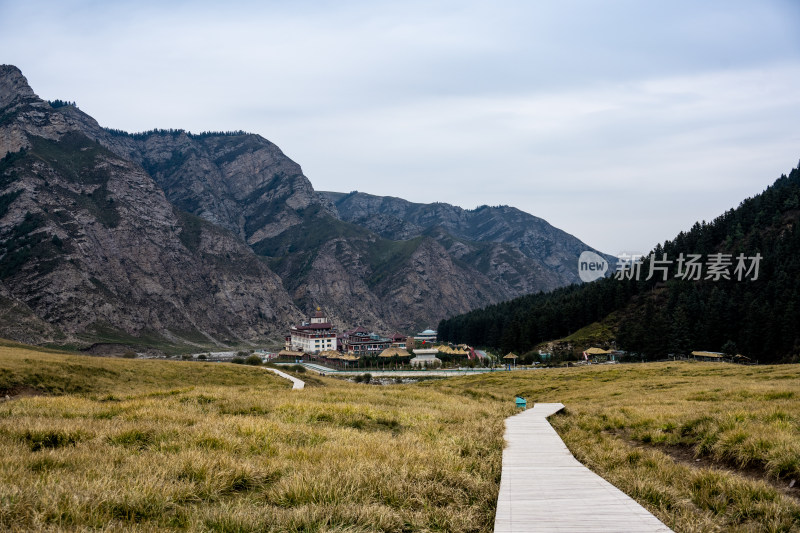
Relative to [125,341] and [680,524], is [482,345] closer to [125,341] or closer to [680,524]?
[125,341]

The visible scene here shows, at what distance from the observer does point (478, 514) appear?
709 cm

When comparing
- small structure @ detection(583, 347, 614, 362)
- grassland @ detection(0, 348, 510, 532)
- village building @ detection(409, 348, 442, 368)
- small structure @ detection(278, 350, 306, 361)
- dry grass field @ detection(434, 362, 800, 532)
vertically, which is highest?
grassland @ detection(0, 348, 510, 532)

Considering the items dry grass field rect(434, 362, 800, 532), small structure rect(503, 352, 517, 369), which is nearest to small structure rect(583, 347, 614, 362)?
small structure rect(503, 352, 517, 369)

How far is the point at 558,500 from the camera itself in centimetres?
780

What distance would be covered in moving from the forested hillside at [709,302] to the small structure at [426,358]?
2280cm

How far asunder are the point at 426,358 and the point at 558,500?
139732mm

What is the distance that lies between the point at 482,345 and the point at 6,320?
162885 millimetres

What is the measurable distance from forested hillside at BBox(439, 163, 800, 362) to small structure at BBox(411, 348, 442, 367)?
2280cm

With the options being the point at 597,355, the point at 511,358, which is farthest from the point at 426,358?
the point at 597,355

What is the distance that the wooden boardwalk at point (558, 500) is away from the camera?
656 centimetres

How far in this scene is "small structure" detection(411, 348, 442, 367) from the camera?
13738 centimetres

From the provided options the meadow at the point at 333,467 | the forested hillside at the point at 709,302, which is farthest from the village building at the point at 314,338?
the meadow at the point at 333,467

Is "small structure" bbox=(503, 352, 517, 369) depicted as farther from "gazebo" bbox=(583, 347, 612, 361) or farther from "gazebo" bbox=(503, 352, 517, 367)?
"gazebo" bbox=(583, 347, 612, 361)

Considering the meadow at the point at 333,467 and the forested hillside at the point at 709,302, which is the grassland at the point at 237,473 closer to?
the meadow at the point at 333,467
